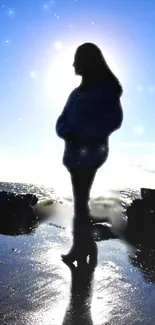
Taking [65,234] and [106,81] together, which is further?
[65,234]

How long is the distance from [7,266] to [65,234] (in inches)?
84.0

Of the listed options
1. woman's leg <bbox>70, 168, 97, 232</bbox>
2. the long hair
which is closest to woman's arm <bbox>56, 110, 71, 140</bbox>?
woman's leg <bbox>70, 168, 97, 232</bbox>

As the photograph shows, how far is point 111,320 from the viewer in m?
1.89

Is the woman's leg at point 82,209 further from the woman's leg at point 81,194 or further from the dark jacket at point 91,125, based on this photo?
the dark jacket at point 91,125

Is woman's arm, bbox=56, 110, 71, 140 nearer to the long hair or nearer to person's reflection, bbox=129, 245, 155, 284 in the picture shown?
the long hair

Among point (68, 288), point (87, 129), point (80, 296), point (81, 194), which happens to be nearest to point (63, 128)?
point (87, 129)

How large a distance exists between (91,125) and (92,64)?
735 mm

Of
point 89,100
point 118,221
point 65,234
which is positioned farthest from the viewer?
point 118,221

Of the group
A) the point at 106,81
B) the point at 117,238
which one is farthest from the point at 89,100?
the point at 117,238

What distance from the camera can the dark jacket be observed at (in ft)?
10.9

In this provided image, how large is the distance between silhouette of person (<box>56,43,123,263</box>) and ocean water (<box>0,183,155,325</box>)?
14.9 inches

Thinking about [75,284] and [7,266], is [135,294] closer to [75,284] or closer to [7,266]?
[75,284]

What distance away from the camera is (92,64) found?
11.5 ft

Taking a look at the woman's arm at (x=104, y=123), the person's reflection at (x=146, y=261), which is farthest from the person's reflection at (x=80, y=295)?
the woman's arm at (x=104, y=123)
